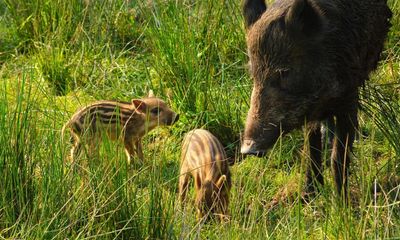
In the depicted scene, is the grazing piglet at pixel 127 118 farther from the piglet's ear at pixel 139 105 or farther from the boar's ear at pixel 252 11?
the boar's ear at pixel 252 11

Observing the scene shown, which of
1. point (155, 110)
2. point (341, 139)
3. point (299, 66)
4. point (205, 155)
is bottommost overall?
point (341, 139)

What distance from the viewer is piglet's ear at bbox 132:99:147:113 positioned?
267 inches

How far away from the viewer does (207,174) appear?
19.4 feet

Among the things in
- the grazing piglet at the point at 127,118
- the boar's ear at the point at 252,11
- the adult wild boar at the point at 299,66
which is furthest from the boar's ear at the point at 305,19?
the grazing piglet at the point at 127,118

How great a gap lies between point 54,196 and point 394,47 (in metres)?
3.49

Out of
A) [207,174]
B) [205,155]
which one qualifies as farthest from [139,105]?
[207,174]

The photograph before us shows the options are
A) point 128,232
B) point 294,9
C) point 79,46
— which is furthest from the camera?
point 79,46

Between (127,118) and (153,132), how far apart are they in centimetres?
60

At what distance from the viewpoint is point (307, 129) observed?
20.3 ft

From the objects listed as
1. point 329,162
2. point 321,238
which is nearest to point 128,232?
point 321,238

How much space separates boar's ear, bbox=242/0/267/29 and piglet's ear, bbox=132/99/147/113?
1.05 metres

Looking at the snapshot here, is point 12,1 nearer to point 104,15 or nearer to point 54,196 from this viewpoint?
point 104,15

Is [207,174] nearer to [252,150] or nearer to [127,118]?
[252,150]

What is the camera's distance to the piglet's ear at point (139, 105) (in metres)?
6.77
